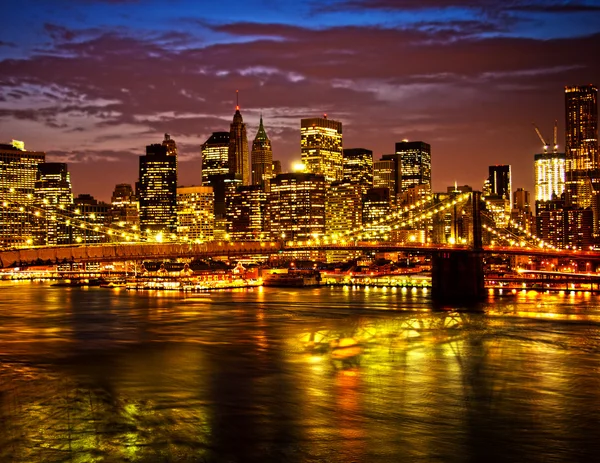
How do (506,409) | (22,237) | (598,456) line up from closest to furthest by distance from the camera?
1. (598,456)
2. (506,409)
3. (22,237)

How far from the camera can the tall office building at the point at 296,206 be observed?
530ft

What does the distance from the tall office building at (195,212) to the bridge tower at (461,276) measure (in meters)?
106

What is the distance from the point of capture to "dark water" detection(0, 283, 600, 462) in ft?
74.8

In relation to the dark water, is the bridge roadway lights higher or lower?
higher

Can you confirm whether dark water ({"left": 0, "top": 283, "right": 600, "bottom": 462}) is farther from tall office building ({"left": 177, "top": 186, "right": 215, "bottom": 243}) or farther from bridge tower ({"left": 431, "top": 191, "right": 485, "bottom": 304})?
tall office building ({"left": 177, "top": 186, "right": 215, "bottom": 243})

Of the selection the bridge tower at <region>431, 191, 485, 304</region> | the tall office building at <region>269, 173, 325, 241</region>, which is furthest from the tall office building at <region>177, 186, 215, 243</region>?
the bridge tower at <region>431, 191, 485, 304</region>

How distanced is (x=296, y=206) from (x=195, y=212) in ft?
85.2

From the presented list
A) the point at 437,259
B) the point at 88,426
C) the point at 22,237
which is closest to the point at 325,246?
the point at 437,259

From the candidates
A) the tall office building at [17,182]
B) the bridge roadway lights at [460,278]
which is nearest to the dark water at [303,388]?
the bridge roadway lights at [460,278]

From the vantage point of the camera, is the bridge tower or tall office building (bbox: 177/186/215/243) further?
tall office building (bbox: 177/186/215/243)

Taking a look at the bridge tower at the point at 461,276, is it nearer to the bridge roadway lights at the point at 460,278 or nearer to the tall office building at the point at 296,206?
the bridge roadway lights at the point at 460,278

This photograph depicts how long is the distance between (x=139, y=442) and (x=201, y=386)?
729cm

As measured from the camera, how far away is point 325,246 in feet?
250

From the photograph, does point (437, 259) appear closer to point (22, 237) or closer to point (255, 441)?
point (255, 441)
